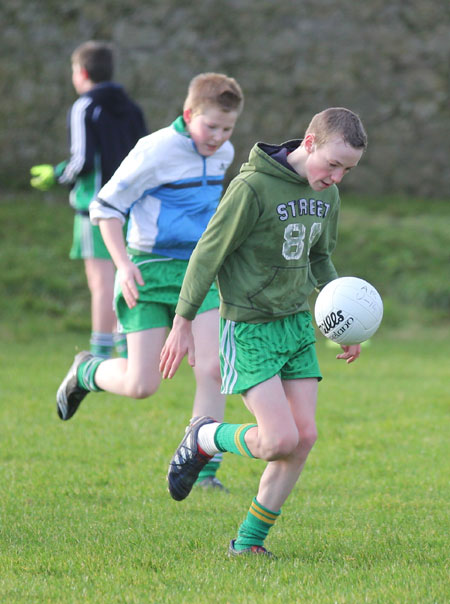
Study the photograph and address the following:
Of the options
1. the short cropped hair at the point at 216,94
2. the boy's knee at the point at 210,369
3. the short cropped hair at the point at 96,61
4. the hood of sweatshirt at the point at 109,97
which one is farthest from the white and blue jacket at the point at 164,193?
the short cropped hair at the point at 96,61

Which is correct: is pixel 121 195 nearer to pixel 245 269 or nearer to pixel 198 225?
pixel 198 225

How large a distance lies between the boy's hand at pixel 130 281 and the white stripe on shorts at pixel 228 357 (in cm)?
81

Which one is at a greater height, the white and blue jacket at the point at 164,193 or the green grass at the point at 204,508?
the white and blue jacket at the point at 164,193

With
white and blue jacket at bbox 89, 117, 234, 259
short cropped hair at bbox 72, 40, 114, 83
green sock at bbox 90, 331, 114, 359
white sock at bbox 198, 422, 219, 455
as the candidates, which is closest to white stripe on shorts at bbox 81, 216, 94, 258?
green sock at bbox 90, 331, 114, 359

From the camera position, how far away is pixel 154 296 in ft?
17.6

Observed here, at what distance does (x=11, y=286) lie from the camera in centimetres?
1207

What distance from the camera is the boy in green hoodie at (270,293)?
396 centimetres

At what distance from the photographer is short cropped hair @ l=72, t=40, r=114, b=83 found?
24.2 ft

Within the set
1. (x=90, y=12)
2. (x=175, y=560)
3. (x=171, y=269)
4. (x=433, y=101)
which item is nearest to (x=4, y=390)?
(x=171, y=269)

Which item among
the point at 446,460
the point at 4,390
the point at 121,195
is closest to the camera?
the point at 121,195

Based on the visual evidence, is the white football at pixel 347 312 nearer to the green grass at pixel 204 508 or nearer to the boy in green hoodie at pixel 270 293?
the boy in green hoodie at pixel 270 293

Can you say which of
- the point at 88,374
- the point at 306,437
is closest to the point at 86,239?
the point at 88,374

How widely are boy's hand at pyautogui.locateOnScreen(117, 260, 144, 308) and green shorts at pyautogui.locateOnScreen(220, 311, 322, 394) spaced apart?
823 millimetres

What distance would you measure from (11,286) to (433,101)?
23.1ft
